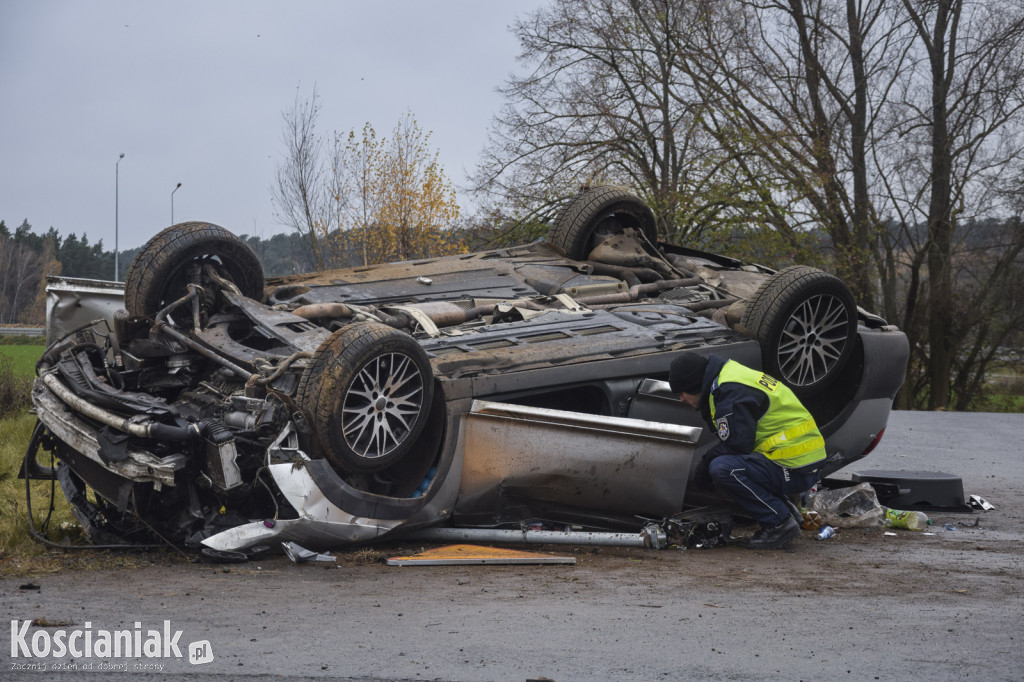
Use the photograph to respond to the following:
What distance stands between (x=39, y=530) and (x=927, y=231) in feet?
68.7

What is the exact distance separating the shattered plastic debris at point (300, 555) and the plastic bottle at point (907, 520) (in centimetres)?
410

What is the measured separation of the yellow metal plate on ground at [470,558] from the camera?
5086mm

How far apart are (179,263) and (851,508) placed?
16.3 ft

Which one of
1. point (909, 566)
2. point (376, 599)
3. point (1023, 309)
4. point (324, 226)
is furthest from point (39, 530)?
point (1023, 309)

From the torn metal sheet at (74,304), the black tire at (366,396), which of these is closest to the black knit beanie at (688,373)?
the black tire at (366,396)

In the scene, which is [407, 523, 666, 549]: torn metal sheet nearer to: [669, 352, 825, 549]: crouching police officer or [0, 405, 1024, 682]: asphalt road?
[0, 405, 1024, 682]: asphalt road

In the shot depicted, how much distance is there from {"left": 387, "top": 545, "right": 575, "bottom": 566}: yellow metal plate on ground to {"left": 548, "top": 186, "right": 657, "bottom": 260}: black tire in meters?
3.85

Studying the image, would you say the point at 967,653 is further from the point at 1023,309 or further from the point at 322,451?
the point at 1023,309

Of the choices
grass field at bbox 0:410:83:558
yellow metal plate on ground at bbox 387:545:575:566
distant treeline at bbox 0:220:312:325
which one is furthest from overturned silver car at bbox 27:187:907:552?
distant treeline at bbox 0:220:312:325

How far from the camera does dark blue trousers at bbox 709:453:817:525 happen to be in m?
5.90

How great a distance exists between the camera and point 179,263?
6504mm

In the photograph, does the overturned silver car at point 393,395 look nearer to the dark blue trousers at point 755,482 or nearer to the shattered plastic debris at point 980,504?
the dark blue trousers at point 755,482

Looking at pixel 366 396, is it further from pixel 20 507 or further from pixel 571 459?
pixel 20 507

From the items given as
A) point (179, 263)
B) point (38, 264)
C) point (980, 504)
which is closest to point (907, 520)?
point (980, 504)
